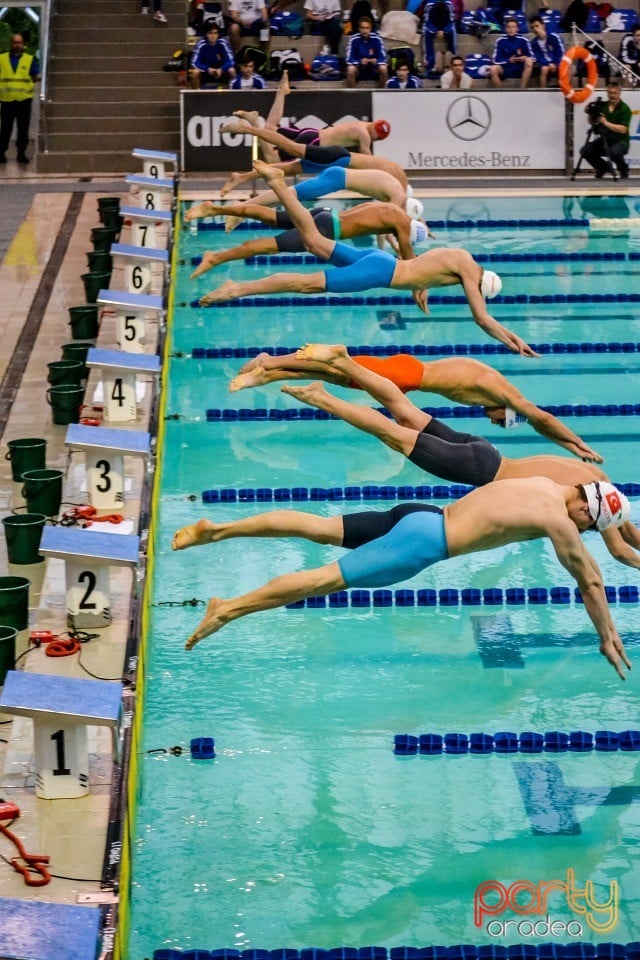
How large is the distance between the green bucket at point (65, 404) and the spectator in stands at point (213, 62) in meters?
9.66

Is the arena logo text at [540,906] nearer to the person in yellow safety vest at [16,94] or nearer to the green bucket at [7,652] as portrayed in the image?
the green bucket at [7,652]

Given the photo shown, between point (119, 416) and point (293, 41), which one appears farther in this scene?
point (293, 41)

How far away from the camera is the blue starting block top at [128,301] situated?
9.19 metres

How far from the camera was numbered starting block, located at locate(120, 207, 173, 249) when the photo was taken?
39.2 ft

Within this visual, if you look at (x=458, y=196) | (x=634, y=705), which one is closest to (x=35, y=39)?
(x=458, y=196)

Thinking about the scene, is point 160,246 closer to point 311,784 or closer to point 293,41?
point 293,41

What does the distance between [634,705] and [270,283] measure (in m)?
4.12

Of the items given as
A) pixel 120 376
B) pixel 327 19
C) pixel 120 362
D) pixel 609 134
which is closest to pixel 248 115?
pixel 120 376

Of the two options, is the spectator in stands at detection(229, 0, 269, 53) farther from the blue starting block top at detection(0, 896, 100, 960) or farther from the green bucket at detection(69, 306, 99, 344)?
the blue starting block top at detection(0, 896, 100, 960)

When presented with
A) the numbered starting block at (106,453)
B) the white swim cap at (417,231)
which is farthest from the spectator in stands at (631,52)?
the numbered starting block at (106,453)

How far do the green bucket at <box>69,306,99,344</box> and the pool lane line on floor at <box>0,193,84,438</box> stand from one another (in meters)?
0.29

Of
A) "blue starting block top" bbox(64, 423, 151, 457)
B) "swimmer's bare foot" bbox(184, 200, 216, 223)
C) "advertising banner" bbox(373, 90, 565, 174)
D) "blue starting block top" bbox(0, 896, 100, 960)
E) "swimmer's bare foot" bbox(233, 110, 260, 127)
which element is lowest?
"advertising banner" bbox(373, 90, 565, 174)

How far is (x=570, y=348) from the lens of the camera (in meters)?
10.5

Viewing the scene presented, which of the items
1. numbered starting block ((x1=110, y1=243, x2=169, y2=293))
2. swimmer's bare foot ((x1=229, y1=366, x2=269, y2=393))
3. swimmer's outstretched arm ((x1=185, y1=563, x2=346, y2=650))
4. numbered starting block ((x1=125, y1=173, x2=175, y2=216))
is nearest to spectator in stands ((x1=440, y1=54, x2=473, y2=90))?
numbered starting block ((x1=125, y1=173, x2=175, y2=216))
